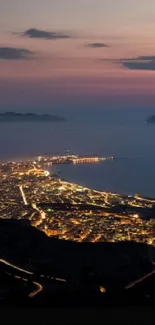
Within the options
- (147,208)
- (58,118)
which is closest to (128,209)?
(147,208)

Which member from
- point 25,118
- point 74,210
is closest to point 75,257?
point 74,210

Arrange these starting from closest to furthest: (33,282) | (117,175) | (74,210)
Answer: (33,282), (74,210), (117,175)

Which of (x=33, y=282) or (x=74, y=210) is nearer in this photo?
(x=33, y=282)

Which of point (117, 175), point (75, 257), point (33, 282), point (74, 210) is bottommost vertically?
point (117, 175)

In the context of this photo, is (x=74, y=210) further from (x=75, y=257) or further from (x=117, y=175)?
(x=117, y=175)

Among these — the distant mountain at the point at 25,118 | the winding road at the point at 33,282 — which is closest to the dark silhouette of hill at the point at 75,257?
the winding road at the point at 33,282

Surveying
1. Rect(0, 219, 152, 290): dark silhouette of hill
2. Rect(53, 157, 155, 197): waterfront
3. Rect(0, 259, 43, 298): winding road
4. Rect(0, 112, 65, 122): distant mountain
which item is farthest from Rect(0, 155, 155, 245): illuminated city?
Rect(0, 112, 65, 122): distant mountain
